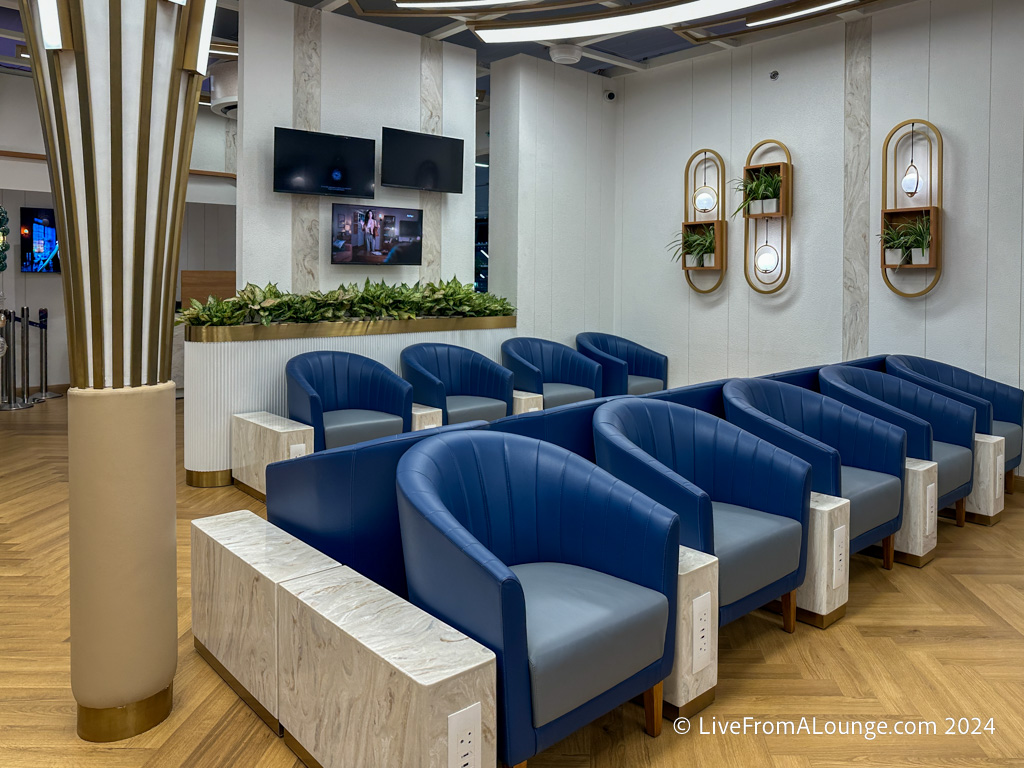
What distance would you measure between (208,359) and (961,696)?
14.5 ft

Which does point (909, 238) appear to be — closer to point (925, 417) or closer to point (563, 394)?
point (925, 417)

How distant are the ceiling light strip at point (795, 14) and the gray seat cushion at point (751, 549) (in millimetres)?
3988

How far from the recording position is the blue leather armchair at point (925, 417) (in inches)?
160

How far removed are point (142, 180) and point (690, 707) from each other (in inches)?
A: 88.5

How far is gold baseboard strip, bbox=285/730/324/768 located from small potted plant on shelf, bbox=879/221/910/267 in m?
5.34

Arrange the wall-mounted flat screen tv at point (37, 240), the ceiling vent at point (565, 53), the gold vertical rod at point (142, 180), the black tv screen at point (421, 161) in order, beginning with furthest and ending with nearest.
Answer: the wall-mounted flat screen tv at point (37, 240), the ceiling vent at point (565, 53), the black tv screen at point (421, 161), the gold vertical rod at point (142, 180)

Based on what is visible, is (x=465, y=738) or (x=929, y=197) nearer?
(x=465, y=738)

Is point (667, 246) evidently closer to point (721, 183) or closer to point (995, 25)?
point (721, 183)

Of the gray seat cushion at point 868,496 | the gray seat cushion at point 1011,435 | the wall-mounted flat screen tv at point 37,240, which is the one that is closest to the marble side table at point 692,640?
the gray seat cushion at point 868,496

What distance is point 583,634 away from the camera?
2.05m

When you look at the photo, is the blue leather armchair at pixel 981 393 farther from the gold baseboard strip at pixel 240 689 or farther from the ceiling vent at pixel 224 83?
the ceiling vent at pixel 224 83

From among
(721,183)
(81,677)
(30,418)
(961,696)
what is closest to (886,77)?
(721,183)

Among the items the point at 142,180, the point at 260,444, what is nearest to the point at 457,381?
the point at 260,444

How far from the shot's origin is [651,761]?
7.58 feet
